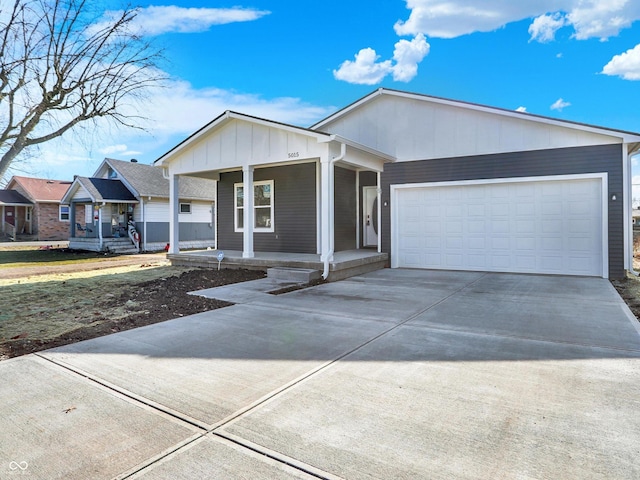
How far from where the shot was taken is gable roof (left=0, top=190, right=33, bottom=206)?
26.5 metres

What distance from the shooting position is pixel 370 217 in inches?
508

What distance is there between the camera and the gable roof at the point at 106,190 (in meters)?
18.2

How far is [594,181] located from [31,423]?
11.0 m

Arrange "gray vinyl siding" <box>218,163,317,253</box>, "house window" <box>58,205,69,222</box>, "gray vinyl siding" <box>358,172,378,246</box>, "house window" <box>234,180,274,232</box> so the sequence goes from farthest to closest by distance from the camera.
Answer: "house window" <box>58,205,69,222</box> < "gray vinyl siding" <box>358,172,378,246</box> < "house window" <box>234,180,274,232</box> < "gray vinyl siding" <box>218,163,317,253</box>

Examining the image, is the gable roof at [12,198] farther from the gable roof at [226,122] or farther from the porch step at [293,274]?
the porch step at [293,274]

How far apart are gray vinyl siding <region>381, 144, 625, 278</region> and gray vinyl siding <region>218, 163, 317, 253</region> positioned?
2143mm

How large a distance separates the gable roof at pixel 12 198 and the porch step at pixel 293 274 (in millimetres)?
26182

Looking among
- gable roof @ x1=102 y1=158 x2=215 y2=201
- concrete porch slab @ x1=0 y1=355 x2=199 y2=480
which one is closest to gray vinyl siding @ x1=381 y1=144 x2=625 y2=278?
concrete porch slab @ x1=0 y1=355 x2=199 y2=480

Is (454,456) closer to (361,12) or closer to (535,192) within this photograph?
(535,192)

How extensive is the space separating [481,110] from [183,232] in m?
15.5

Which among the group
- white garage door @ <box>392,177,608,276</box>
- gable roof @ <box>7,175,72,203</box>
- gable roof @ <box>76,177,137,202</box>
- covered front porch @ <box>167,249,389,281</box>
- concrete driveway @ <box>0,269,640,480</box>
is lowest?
concrete driveway @ <box>0,269,640,480</box>

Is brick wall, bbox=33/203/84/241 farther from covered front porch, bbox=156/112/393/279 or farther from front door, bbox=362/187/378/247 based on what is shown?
front door, bbox=362/187/378/247

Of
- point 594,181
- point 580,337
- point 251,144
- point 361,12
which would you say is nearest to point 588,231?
point 594,181

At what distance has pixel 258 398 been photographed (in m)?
2.92
